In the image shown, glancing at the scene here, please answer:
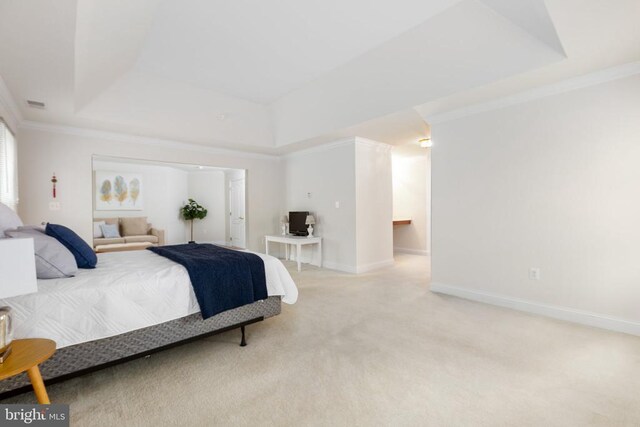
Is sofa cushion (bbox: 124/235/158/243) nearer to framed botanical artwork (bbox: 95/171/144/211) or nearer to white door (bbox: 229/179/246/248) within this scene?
framed botanical artwork (bbox: 95/171/144/211)

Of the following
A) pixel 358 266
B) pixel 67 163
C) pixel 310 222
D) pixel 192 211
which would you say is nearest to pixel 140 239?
pixel 192 211

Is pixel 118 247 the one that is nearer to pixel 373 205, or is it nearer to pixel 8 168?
pixel 8 168

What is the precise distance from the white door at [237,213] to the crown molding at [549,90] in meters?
5.37

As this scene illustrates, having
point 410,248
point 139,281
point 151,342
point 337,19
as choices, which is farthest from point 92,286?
point 410,248

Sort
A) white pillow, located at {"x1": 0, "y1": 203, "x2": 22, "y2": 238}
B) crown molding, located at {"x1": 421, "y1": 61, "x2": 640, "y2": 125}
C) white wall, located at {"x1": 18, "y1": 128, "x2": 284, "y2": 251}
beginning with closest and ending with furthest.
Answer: white pillow, located at {"x1": 0, "y1": 203, "x2": 22, "y2": 238}, crown molding, located at {"x1": 421, "y1": 61, "x2": 640, "y2": 125}, white wall, located at {"x1": 18, "y1": 128, "x2": 284, "y2": 251}

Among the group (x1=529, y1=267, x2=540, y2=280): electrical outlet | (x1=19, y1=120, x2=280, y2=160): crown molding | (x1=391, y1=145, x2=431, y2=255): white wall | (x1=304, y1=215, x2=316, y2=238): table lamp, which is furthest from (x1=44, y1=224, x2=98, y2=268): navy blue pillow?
(x1=391, y1=145, x2=431, y2=255): white wall

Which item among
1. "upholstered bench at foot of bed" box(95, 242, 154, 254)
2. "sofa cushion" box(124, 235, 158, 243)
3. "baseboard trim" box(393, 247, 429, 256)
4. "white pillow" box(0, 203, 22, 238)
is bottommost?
"baseboard trim" box(393, 247, 429, 256)

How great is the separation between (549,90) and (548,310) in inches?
89.5

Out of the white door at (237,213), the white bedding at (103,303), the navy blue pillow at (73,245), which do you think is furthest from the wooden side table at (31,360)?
the white door at (237,213)

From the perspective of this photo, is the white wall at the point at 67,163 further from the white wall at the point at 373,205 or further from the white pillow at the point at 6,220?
the white wall at the point at 373,205

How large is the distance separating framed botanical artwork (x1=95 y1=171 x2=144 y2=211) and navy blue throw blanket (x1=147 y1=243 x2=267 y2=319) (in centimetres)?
567

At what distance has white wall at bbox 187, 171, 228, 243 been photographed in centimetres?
861

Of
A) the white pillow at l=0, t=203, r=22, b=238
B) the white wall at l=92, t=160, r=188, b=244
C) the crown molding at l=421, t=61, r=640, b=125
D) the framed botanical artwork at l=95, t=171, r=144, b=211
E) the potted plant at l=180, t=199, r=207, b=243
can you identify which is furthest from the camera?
the potted plant at l=180, t=199, r=207, b=243

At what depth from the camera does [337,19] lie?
110 inches
